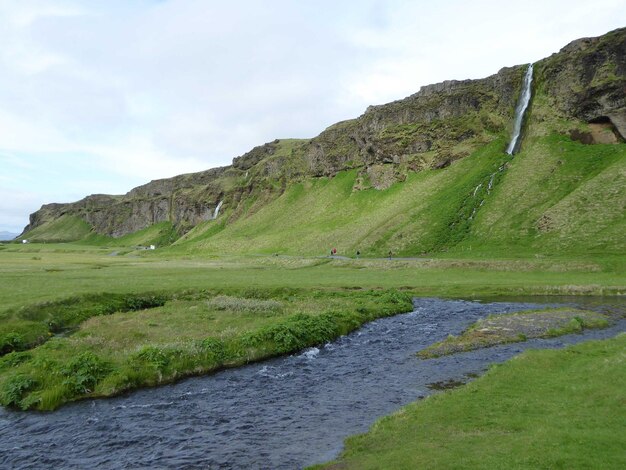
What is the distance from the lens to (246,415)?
69.8ft

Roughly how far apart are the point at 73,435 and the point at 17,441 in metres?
2.24

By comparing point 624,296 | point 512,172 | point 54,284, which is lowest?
point 624,296

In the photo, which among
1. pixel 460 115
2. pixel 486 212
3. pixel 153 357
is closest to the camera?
pixel 153 357

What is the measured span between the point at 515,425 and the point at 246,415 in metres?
12.0

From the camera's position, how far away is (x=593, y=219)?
257ft

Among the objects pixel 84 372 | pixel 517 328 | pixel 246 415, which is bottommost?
pixel 517 328

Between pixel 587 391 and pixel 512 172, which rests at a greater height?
pixel 512 172

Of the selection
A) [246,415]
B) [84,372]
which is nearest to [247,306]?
[84,372]

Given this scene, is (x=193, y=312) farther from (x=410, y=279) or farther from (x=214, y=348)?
(x=410, y=279)

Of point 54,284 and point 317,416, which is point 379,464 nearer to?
point 317,416

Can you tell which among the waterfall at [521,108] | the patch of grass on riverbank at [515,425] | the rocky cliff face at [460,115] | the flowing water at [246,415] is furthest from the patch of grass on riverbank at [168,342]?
the rocky cliff face at [460,115]

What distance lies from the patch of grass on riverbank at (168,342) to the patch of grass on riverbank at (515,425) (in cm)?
1414

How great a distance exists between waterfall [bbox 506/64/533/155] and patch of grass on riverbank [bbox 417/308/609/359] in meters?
96.6

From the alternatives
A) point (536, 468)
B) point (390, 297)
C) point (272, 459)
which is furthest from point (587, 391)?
point (390, 297)
